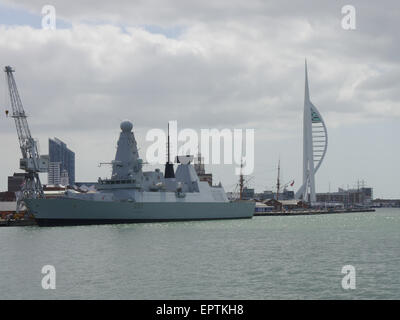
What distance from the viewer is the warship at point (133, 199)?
69.0m

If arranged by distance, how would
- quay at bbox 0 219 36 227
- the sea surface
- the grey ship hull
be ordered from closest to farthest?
the sea surface → the grey ship hull → quay at bbox 0 219 36 227

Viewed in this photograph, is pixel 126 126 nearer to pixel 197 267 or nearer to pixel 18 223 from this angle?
pixel 18 223

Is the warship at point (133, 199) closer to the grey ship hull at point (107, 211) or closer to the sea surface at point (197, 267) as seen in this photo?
the grey ship hull at point (107, 211)

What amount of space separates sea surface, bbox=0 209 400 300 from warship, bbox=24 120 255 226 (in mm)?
16796

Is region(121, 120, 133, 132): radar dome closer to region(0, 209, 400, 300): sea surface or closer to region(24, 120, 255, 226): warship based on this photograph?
region(24, 120, 255, 226): warship

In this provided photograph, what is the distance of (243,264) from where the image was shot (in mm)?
34438

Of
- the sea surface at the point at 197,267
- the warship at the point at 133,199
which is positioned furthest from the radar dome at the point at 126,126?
the sea surface at the point at 197,267

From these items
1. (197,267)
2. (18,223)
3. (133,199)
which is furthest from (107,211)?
(197,267)

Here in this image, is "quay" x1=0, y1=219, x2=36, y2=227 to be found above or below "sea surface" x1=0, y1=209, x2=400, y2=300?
below

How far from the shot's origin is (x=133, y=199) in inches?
2945

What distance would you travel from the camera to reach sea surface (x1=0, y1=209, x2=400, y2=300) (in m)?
25.9

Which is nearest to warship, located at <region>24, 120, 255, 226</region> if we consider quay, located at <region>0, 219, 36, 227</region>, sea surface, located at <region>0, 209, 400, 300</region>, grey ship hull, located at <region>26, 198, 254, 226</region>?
grey ship hull, located at <region>26, 198, 254, 226</region>

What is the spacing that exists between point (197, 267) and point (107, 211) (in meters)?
39.7

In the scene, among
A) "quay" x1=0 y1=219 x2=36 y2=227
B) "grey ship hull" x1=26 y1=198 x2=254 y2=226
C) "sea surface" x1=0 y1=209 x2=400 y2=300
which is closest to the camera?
"sea surface" x1=0 y1=209 x2=400 y2=300
